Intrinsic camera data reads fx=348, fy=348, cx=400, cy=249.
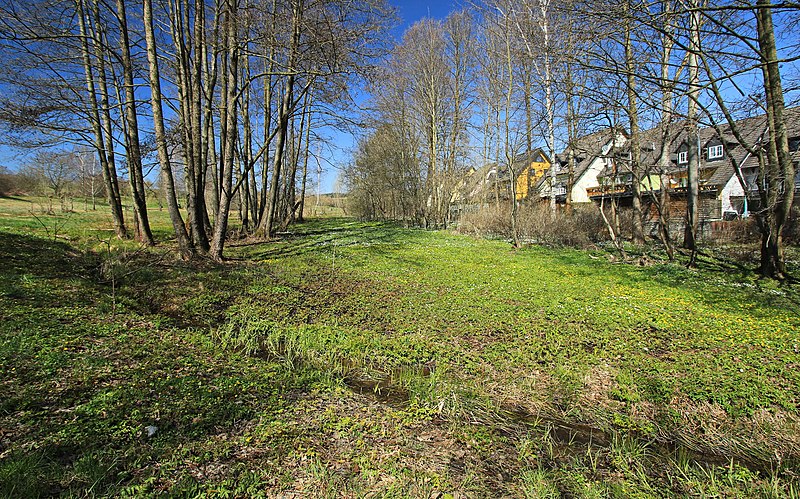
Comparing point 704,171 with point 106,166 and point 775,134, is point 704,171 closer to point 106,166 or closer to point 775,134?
point 775,134

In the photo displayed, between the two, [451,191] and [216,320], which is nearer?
[216,320]

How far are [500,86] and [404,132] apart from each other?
9773mm

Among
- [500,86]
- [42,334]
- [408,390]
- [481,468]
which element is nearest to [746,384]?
[481,468]

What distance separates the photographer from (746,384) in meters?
3.76

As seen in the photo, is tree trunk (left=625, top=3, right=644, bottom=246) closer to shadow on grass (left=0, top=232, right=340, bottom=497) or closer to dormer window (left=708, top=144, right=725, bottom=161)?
shadow on grass (left=0, top=232, right=340, bottom=497)

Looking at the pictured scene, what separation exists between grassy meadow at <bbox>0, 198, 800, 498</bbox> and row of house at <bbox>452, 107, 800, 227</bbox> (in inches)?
171

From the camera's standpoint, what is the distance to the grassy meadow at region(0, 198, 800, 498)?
255cm

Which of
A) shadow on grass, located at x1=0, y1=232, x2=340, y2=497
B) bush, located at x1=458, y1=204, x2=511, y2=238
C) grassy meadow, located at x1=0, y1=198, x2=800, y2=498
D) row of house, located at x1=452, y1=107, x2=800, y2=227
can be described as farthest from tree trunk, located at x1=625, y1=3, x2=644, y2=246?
shadow on grass, located at x1=0, y1=232, x2=340, y2=497

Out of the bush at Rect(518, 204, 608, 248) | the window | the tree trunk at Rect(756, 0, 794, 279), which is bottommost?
the bush at Rect(518, 204, 608, 248)

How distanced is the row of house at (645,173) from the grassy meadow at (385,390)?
4356 mm

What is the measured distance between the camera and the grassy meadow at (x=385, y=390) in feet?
8.36

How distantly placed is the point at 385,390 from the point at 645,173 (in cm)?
1013

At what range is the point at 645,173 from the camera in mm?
9984

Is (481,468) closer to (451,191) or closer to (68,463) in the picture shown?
(68,463)
